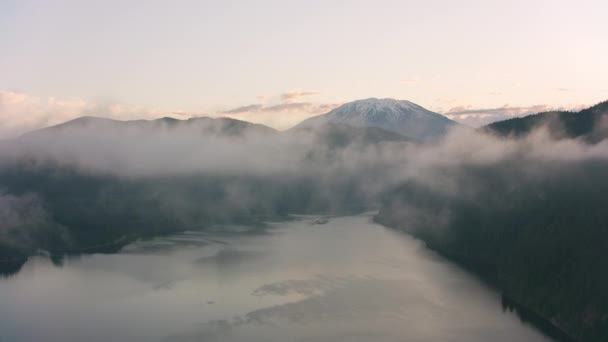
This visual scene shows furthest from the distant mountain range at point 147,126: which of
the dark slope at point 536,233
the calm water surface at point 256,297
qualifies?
the dark slope at point 536,233

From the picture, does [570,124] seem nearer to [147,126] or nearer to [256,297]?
[256,297]

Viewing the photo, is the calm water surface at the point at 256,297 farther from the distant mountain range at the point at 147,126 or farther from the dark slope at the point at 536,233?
the distant mountain range at the point at 147,126

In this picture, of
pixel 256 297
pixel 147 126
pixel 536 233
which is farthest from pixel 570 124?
pixel 147 126

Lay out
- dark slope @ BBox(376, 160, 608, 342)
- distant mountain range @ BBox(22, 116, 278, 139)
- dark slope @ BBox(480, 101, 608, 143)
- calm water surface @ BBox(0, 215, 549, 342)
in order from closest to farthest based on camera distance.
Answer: calm water surface @ BBox(0, 215, 549, 342), dark slope @ BBox(376, 160, 608, 342), dark slope @ BBox(480, 101, 608, 143), distant mountain range @ BBox(22, 116, 278, 139)

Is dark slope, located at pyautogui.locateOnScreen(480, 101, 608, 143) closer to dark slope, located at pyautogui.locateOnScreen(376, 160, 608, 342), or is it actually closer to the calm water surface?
dark slope, located at pyautogui.locateOnScreen(376, 160, 608, 342)

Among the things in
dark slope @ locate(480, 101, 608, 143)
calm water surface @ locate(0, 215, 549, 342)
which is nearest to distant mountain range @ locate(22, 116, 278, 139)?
calm water surface @ locate(0, 215, 549, 342)

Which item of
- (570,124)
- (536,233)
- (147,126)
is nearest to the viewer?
(536,233)
